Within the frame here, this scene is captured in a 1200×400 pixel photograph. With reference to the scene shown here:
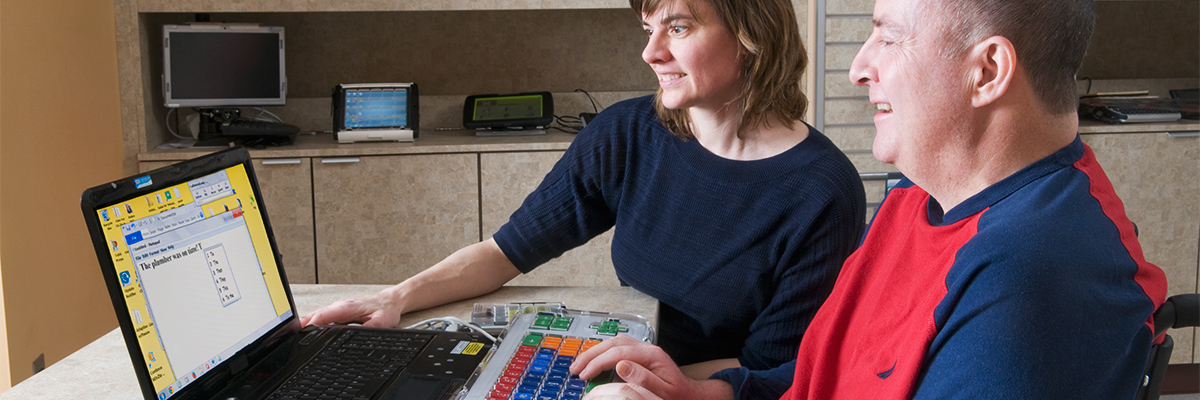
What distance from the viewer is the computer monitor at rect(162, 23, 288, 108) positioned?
2.80 meters

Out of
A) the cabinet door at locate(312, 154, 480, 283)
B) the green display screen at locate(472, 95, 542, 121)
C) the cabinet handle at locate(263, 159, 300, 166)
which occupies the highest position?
the green display screen at locate(472, 95, 542, 121)

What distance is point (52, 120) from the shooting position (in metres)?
2.38

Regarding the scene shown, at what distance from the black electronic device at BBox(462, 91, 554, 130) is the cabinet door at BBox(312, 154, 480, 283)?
0.29m

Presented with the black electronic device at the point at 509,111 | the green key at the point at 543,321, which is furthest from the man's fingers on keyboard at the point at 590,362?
the black electronic device at the point at 509,111

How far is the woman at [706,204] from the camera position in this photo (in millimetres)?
1234

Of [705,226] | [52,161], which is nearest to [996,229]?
[705,226]

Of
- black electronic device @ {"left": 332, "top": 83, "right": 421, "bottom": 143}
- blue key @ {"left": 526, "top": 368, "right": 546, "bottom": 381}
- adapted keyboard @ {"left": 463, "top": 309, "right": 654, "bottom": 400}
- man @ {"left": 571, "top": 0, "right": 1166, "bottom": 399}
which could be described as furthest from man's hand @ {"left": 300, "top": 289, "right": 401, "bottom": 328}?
black electronic device @ {"left": 332, "top": 83, "right": 421, "bottom": 143}

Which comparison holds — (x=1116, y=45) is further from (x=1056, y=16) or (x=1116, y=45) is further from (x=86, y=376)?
(x=86, y=376)

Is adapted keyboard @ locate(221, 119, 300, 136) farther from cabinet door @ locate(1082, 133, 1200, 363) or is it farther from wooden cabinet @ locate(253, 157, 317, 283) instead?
cabinet door @ locate(1082, 133, 1200, 363)

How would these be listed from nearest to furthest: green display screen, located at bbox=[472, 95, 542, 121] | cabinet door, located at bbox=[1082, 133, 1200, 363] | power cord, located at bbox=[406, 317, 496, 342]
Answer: power cord, located at bbox=[406, 317, 496, 342] → cabinet door, located at bbox=[1082, 133, 1200, 363] → green display screen, located at bbox=[472, 95, 542, 121]

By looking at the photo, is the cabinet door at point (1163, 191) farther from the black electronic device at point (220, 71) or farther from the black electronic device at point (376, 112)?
the black electronic device at point (220, 71)

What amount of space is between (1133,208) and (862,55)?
96.9 inches

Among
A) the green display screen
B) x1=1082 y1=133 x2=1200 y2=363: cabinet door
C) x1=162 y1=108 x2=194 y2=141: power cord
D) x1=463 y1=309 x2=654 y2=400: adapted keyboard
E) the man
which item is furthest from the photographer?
the green display screen

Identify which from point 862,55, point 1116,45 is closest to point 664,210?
point 862,55
